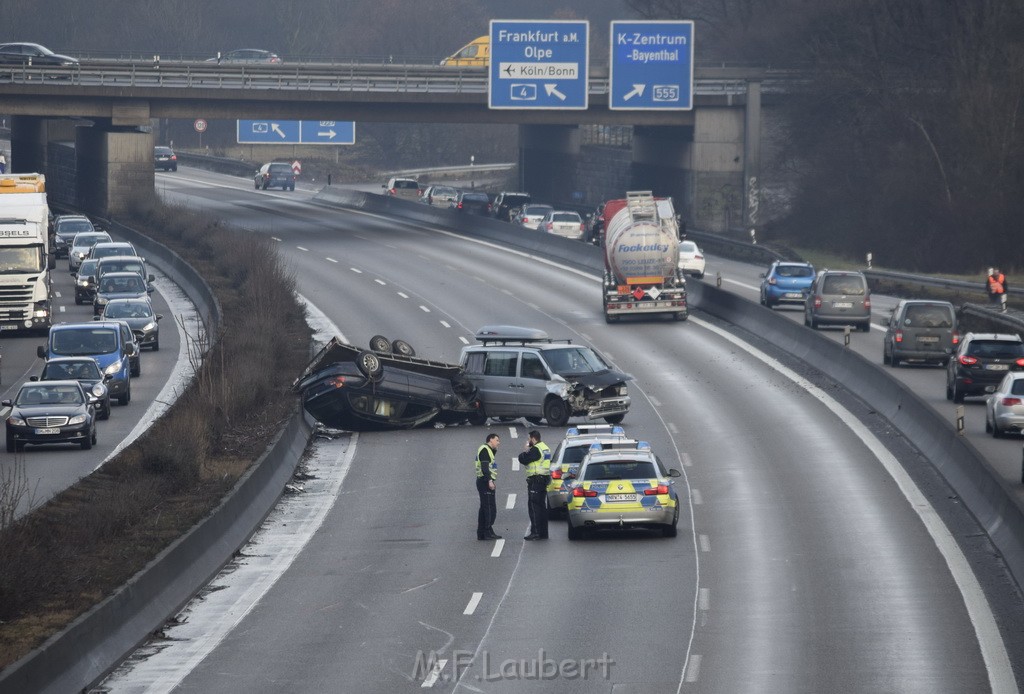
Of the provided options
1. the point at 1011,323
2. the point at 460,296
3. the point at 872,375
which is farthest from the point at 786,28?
the point at 872,375

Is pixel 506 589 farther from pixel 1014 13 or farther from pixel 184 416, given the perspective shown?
pixel 1014 13

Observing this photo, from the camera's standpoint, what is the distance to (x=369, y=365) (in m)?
37.1

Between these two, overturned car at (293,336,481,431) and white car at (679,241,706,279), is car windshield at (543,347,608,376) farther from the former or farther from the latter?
white car at (679,241,706,279)

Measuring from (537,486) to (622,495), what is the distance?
1336 mm

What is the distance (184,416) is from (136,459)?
1.65 m

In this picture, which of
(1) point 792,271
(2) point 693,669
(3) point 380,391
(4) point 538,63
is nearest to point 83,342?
(3) point 380,391

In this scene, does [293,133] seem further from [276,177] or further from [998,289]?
[998,289]

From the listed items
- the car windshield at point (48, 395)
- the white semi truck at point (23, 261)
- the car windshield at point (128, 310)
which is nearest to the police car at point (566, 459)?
the car windshield at point (48, 395)

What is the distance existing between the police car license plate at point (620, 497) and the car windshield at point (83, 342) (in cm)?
2093

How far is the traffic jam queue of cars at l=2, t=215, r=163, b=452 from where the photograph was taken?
35.5m

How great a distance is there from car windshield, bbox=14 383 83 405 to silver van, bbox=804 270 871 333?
74.6ft

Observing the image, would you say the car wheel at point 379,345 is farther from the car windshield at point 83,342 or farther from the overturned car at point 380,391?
the car windshield at point 83,342

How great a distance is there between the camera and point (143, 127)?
276 feet

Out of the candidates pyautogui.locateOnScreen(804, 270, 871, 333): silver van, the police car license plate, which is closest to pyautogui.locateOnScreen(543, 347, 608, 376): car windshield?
the police car license plate
